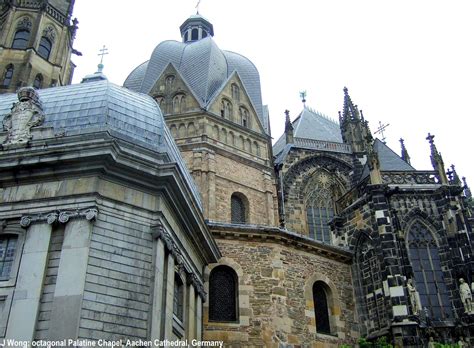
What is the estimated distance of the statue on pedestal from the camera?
18.8 meters

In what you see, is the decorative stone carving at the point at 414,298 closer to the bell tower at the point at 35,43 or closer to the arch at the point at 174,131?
the arch at the point at 174,131

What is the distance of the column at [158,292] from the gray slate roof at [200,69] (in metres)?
17.3

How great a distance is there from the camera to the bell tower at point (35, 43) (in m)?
34.0

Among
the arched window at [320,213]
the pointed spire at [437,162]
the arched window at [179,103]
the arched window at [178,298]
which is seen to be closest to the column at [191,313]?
the arched window at [178,298]

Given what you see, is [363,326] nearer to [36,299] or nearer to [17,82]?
[36,299]

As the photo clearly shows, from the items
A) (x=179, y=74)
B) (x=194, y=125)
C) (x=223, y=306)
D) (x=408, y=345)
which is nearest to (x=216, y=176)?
(x=194, y=125)

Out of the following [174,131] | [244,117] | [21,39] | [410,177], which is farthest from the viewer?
[21,39]

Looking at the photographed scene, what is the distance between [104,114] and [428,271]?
13.3 metres

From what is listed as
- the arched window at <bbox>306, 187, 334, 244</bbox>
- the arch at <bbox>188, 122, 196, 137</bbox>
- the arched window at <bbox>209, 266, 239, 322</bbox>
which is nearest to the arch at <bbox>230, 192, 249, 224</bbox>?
the arch at <bbox>188, 122, 196, 137</bbox>

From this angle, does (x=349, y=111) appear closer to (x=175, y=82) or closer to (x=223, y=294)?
(x=175, y=82)

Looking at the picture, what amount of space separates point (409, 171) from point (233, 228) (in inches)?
334

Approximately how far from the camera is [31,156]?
12727mm

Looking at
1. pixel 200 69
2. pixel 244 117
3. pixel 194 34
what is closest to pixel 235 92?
pixel 244 117

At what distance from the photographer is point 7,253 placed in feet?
A: 40.2
